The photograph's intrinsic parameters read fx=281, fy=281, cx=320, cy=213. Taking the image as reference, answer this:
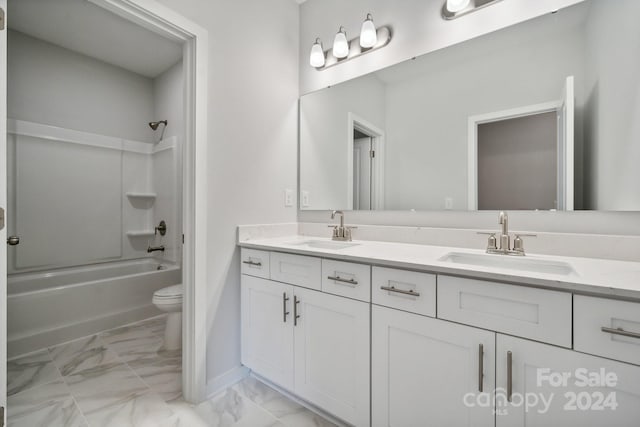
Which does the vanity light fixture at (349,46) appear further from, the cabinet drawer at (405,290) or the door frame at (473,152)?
the cabinet drawer at (405,290)

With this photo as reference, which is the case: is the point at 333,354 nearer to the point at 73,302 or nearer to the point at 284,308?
the point at 284,308

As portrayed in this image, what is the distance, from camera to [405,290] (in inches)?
42.6

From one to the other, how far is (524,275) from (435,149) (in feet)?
3.08

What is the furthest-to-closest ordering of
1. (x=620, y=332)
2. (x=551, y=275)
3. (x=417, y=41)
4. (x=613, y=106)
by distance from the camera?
(x=417, y=41), (x=613, y=106), (x=551, y=275), (x=620, y=332)

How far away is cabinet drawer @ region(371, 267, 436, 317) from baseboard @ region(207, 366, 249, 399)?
3.58 feet

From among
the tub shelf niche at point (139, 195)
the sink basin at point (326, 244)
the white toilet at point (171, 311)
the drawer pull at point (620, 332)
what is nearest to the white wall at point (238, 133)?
the sink basin at point (326, 244)

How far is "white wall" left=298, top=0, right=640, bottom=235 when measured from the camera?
1240mm

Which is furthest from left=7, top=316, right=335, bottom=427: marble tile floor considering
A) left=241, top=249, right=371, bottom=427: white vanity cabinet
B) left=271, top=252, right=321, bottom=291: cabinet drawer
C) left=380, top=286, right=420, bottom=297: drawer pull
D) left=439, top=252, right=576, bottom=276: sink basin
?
left=439, top=252, right=576, bottom=276: sink basin

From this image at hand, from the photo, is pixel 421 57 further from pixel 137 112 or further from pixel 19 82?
pixel 19 82

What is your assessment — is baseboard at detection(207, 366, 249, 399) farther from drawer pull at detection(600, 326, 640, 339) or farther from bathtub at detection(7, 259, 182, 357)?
drawer pull at detection(600, 326, 640, 339)

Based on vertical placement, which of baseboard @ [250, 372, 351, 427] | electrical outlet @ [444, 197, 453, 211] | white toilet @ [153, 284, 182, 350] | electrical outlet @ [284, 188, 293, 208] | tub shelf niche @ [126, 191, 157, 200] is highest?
tub shelf niche @ [126, 191, 157, 200]


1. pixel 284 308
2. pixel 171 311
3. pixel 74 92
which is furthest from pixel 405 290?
pixel 74 92

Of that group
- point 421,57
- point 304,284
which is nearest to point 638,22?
point 421,57

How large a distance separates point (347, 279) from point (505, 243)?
0.73 meters
